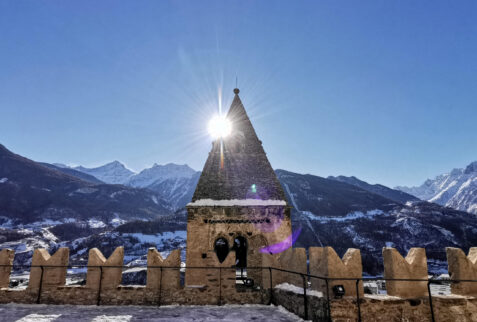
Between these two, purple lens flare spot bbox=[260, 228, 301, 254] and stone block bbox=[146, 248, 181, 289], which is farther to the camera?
purple lens flare spot bbox=[260, 228, 301, 254]

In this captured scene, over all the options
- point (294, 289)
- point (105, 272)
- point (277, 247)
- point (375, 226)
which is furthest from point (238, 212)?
point (375, 226)

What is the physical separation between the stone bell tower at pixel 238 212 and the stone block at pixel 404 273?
22.3 ft

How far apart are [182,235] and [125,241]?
88.1 feet

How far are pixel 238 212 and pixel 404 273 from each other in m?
7.83

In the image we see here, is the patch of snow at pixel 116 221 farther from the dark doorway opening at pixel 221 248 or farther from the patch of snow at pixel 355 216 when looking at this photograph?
the dark doorway opening at pixel 221 248

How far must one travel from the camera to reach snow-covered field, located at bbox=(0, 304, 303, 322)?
754cm

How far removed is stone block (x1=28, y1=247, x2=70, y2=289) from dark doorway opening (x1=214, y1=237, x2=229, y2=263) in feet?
20.6

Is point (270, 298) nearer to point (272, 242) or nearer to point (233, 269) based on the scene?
point (233, 269)

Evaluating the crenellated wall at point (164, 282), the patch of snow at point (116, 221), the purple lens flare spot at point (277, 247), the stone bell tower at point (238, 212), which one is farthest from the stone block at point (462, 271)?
the patch of snow at point (116, 221)

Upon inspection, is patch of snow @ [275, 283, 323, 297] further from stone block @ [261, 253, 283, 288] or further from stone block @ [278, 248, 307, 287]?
stone block @ [261, 253, 283, 288]

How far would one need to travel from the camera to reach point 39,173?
630ft

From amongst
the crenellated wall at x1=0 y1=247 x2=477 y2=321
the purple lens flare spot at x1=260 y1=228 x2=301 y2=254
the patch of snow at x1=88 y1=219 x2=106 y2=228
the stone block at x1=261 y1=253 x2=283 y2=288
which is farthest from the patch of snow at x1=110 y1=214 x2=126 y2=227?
the stone block at x1=261 y1=253 x2=283 y2=288

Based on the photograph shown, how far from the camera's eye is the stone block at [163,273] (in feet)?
31.3

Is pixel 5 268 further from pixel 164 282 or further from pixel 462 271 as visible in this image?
pixel 462 271
